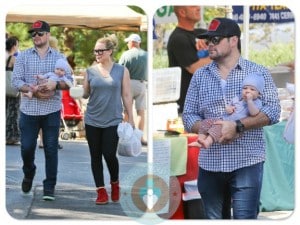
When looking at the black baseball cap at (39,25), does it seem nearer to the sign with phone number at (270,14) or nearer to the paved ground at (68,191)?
the paved ground at (68,191)

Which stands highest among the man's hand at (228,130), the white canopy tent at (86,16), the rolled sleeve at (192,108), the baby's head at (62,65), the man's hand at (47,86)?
the white canopy tent at (86,16)

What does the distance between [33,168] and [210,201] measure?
2.89ft

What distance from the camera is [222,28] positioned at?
700 centimetres

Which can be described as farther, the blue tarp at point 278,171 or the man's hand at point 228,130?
the blue tarp at point 278,171

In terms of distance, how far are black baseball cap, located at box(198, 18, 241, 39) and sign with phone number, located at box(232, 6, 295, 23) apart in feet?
0.12

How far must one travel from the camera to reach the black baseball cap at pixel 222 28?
6.98m

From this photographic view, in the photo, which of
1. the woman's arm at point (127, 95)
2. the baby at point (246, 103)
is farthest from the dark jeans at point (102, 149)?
the baby at point (246, 103)

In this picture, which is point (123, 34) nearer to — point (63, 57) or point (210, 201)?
point (63, 57)

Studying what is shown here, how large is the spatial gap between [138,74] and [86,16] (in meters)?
0.38

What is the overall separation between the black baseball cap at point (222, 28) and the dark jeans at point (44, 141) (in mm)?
857

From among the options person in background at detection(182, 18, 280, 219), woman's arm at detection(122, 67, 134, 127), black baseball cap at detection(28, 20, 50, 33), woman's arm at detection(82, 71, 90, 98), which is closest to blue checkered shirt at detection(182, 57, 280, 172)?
person in background at detection(182, 18, 280, 219)

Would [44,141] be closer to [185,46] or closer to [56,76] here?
[56,76]

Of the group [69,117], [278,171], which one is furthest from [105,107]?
[278,171]

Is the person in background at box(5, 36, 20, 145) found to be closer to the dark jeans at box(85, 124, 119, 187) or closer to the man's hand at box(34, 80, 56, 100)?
the man's hand at box(34, 80, 56, 100)
